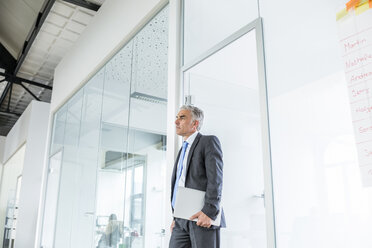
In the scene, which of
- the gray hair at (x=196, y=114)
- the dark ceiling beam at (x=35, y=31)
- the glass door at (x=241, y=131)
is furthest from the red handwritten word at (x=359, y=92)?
the dark ceiling beam at (x=35, y=31)

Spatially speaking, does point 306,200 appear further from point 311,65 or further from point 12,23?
point 12,23

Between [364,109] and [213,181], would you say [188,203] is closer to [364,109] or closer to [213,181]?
[213,181]

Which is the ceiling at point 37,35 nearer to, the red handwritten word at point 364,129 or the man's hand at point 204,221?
the man's hand at point 204,221

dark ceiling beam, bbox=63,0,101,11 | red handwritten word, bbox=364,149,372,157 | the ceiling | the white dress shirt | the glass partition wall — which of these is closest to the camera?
red handwritten word, bbox=364,149,372,157

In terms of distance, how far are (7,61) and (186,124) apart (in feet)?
20.2

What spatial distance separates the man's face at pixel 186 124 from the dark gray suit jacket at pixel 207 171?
0.42 ft

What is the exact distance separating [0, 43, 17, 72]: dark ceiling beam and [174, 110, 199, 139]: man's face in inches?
238

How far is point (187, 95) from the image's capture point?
2.58m

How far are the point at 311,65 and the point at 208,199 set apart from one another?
0.81m

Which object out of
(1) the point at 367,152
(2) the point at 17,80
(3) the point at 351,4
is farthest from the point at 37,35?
(1) the point at 367,152

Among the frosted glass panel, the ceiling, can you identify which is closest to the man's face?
the frosted glass panel

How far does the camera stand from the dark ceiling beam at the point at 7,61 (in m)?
7.02

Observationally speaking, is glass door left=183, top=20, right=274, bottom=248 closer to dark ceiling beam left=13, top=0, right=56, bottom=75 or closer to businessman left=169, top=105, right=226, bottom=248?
businessman left=169, top=105, right=226, bottom=248

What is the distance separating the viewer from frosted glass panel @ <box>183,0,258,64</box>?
2162 millimetres
